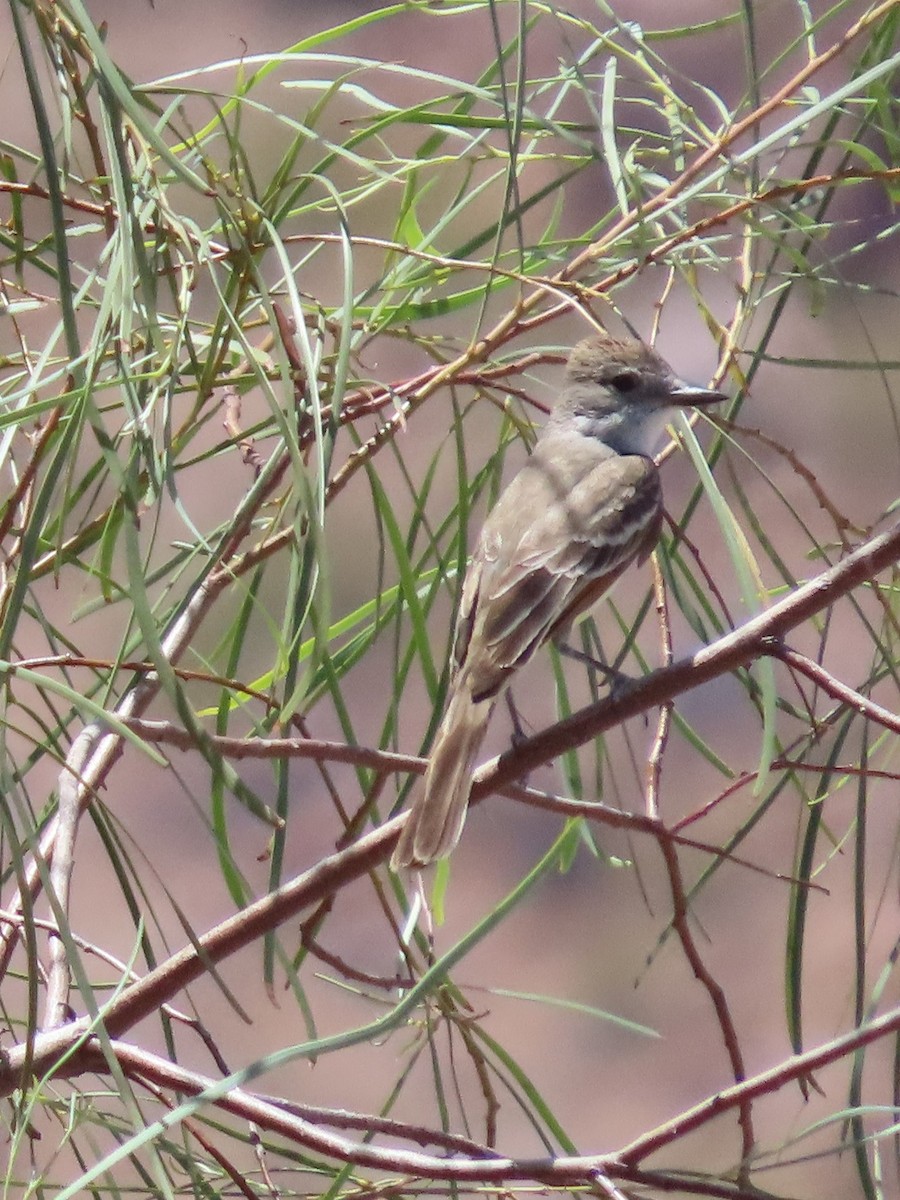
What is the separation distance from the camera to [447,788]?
4.34 ft

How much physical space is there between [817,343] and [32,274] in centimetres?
168

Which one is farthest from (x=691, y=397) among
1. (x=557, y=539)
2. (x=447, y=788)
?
(x=447, y=788)

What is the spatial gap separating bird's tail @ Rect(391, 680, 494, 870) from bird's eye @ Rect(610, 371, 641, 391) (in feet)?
2.73

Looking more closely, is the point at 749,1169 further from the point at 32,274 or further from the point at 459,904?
the point at 32,274

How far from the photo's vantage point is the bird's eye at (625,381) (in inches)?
90.5

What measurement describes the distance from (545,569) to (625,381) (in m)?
0.60

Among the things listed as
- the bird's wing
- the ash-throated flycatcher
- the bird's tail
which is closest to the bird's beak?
the ash-throated flycatcher

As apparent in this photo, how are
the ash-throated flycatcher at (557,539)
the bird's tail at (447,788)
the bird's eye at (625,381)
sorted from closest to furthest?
1. the bird's tail at (447,788)
2. the ash-throated flycatcher at (557,539)
3. the bird's eye at (625,381)

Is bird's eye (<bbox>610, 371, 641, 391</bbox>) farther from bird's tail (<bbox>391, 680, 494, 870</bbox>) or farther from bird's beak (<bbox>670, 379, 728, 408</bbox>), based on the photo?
bird's tail (<bbox>391, 680, 494, 870</bbox>)

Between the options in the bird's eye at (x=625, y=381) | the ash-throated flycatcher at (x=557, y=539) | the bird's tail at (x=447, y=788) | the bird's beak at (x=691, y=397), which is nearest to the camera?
the bird's tail at (x=447, y=788)

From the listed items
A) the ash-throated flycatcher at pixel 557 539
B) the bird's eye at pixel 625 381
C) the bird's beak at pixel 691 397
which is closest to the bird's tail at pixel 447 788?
the ash-throated flycatcher at pixel 557 539

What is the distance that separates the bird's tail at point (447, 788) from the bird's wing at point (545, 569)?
0.06 metres

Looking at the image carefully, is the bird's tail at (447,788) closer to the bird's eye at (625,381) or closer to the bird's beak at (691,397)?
the bird's beak at (691,397)

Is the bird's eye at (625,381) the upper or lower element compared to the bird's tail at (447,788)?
upper
